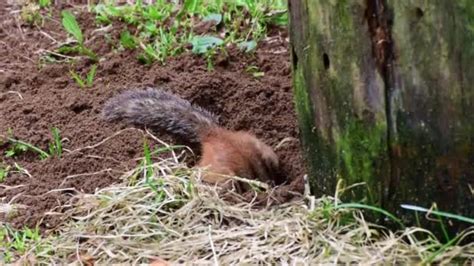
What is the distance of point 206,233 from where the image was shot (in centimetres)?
331

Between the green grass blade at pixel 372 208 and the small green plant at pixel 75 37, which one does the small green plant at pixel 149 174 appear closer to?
the green grass blade at pixel 372 208

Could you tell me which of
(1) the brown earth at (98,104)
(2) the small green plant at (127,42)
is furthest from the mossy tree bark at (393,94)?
(2) the small green plant at (127,42)

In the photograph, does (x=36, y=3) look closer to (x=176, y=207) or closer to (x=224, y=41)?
(x=224, y=41)

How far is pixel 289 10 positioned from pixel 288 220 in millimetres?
675

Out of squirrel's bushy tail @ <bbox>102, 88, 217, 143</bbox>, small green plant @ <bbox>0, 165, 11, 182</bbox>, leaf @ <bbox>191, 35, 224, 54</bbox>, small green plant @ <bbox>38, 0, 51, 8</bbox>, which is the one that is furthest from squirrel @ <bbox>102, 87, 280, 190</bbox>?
small green plant @ <bbox>38, 0, 51, 8</bbox>

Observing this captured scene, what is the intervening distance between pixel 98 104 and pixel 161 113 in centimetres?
42

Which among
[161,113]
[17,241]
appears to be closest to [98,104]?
[161,113]

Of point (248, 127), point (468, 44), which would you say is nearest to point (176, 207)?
point (248, 127)

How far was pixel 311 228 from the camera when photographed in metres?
3.19

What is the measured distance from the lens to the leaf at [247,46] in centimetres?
489

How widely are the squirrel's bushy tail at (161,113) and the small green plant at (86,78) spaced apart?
41 cm

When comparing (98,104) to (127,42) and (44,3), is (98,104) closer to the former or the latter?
(127,42)

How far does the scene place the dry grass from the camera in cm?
305

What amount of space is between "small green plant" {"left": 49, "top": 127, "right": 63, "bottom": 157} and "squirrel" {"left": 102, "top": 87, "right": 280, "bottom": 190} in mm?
224
